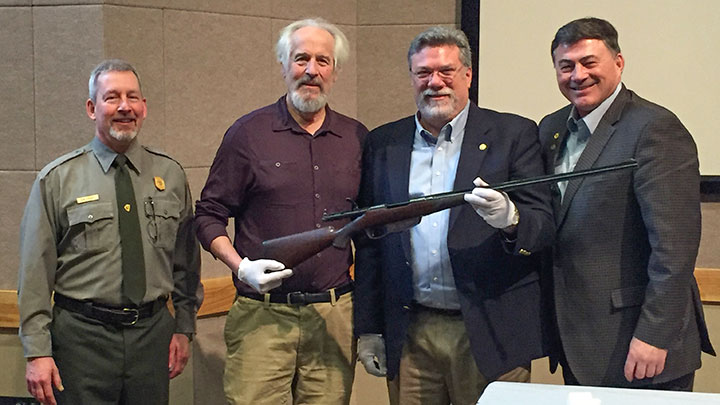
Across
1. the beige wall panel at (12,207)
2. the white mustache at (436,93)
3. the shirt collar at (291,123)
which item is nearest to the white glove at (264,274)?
the shirt collar at (291,123)

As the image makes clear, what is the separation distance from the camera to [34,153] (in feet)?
10.3

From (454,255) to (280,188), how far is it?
58cm

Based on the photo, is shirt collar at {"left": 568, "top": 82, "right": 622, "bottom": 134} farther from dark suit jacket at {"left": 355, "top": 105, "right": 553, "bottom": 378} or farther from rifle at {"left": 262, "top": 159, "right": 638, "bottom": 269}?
rifle at {"left": 262, "top": 159, "right": 638, "bottom": 269}

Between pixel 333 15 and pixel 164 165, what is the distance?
133cm

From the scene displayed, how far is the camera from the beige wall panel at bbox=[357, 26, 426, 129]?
3793 millimetres

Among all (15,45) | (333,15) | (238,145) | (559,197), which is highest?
(333,15)

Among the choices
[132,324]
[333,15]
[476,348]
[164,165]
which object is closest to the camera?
[476,348]

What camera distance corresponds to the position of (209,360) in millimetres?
3416

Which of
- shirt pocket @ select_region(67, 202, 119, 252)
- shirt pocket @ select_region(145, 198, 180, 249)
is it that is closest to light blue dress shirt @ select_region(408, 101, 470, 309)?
shirt pocket @ select_region(145, 198, 180, 249)

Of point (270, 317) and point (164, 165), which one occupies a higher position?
point (164, 165)

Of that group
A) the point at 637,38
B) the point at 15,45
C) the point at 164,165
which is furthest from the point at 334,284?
the point at 637,38

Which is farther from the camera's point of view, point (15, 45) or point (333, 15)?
point (333, 15)

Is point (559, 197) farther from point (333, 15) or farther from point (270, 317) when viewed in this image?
point (333, 15)

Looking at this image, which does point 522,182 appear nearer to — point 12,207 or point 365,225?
point 365,225
